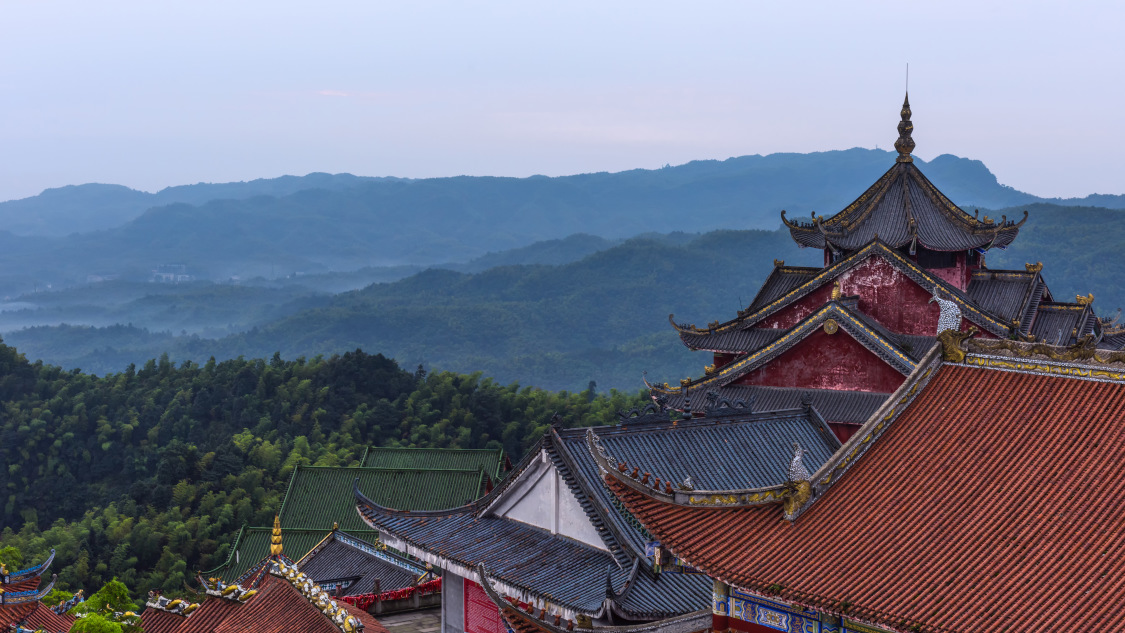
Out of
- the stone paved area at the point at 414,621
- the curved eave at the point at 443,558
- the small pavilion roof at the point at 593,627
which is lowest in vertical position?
the stone paved area at the point at 414,621

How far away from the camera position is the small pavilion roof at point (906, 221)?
110 feet

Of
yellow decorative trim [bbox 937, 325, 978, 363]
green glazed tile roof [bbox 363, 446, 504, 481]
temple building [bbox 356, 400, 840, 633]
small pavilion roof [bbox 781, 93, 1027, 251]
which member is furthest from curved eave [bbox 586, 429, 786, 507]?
green glazed tile roof [bbox 363, 446, 504, 481]

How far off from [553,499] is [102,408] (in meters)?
88.7

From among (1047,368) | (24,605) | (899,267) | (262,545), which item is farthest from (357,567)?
(1047,368)

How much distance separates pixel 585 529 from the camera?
1902 centimetres

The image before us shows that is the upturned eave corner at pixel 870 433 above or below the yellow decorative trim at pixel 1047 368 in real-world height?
below

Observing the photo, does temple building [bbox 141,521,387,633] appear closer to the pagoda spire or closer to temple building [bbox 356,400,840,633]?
temple building [bbox 356,400,840,633]

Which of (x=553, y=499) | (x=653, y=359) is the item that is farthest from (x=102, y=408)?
(x=653, y=359)

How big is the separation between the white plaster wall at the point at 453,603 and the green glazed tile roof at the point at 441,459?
24.5 meters

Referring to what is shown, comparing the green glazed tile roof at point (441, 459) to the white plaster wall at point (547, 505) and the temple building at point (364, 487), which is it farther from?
the white plaster wall at point (547, 505)

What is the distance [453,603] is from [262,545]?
76.3ft

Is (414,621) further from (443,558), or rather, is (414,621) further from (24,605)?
(24,605)

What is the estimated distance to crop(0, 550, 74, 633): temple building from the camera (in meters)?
23.8

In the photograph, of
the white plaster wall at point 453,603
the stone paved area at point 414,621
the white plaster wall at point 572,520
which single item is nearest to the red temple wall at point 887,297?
the stone paved area at point 414,621
